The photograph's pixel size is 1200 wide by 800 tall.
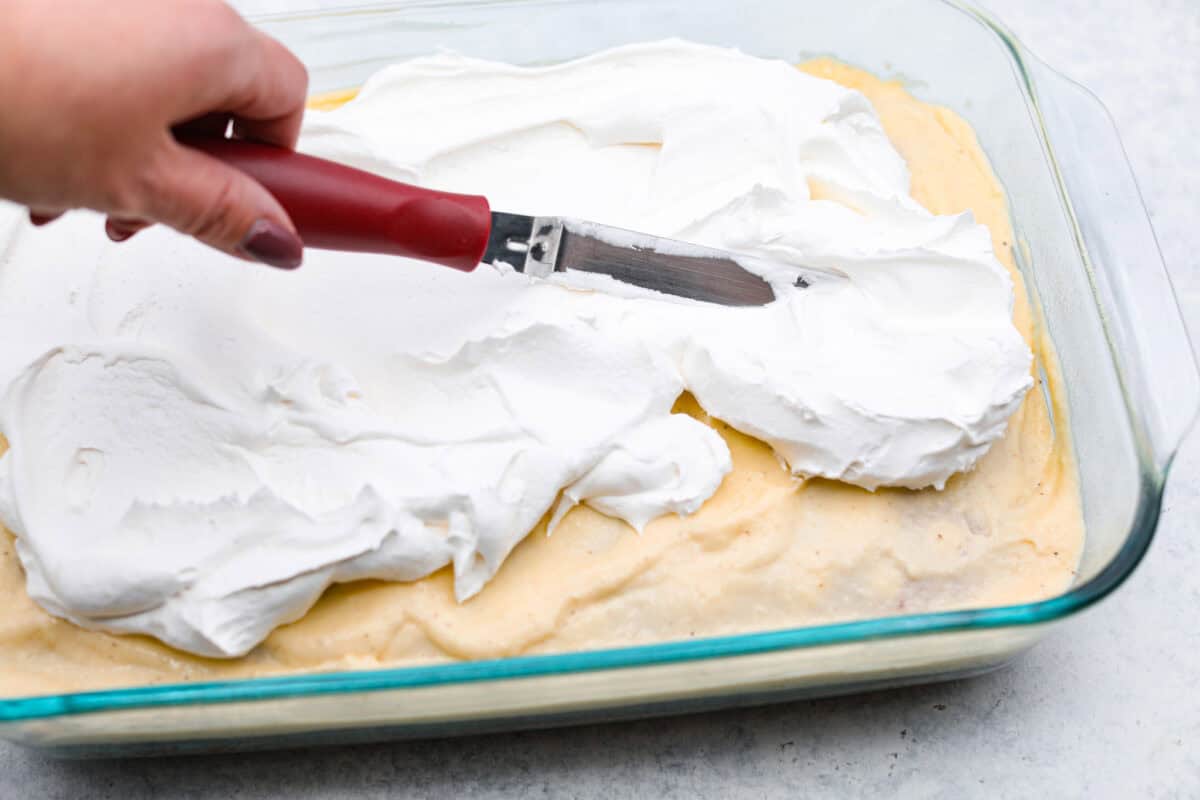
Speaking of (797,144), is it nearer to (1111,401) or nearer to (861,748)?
(1111,401)

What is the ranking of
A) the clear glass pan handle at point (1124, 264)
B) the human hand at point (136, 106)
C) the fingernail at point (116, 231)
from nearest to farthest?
1. the human hand at point (136, 106)
2. the fingernail at point (116, 231)
3. the clear glass pan handle at point (1124, 264)

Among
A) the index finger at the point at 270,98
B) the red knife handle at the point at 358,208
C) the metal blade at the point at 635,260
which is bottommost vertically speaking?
the metal blade at the point at 635,260

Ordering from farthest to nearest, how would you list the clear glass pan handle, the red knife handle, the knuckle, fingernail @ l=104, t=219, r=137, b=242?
the clear glass pan handle → fingernail @ l=104, t=219, r=137, b=242 → the red knife handle → the knuckle

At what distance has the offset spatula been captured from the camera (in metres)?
1.13

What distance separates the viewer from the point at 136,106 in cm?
95

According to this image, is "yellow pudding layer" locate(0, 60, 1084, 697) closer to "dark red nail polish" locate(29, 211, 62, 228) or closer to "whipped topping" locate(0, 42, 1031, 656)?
"whipped topping" locate(0, 42, 1031, 656)

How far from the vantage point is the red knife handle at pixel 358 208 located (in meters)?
1.13

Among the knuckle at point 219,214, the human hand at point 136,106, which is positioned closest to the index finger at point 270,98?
the human hand at point 136,106

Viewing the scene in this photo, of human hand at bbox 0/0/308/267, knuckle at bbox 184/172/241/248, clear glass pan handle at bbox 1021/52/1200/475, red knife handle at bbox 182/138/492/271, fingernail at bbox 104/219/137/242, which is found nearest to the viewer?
human hand at bbox 0/0/308/267

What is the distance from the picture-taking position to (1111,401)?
1413 mm

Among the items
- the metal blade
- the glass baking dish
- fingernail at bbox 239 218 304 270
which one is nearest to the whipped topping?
the metal blade

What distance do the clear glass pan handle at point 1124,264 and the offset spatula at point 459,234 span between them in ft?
1.46

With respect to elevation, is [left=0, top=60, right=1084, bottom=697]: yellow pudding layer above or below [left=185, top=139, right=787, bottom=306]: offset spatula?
below

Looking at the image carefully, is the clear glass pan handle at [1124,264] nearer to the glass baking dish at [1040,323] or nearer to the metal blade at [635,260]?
the glass baking dish at [1040,323]
